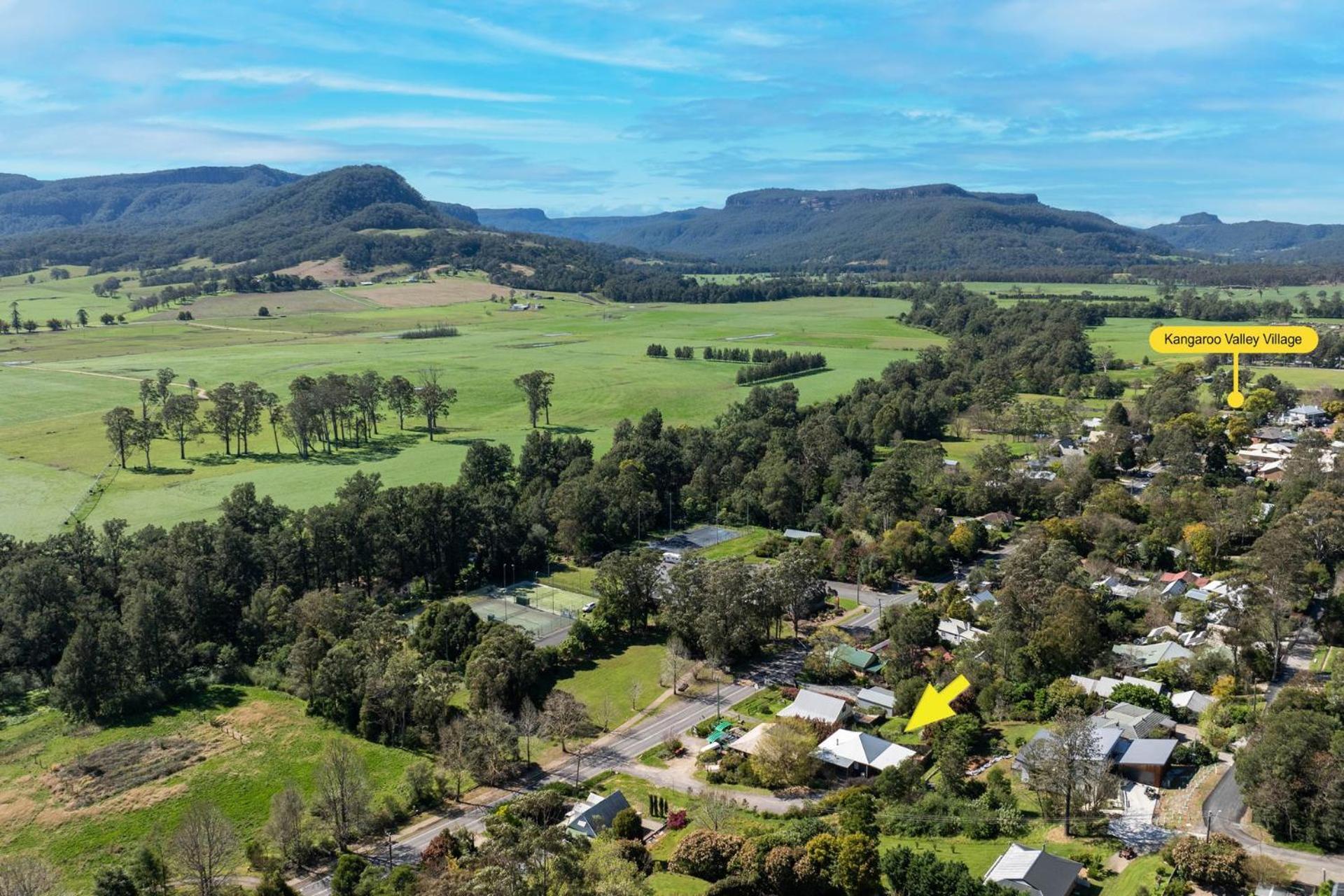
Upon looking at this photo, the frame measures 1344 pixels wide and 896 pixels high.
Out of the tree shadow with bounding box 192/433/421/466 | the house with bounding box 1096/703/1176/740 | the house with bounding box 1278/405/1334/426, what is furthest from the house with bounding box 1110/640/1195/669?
the house with bounding box 1278/405/1334/426

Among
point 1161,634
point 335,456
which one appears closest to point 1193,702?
point 1161,634

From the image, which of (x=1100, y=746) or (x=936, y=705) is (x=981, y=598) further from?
(x=1100, y=746)

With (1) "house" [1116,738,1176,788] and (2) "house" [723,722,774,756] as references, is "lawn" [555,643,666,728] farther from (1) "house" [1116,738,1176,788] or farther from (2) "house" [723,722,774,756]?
(1) "house" [1116,738,1176,788]

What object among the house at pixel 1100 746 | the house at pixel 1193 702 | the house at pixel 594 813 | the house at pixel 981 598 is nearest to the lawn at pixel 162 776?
the house at pixel 594 813

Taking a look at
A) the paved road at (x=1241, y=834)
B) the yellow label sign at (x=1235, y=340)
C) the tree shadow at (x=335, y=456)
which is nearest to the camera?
the paved road at (x=1241, y=834)

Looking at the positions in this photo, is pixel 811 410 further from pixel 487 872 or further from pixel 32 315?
pixel 32 315

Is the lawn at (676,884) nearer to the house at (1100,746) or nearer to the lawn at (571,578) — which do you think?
the house at (1100,746)

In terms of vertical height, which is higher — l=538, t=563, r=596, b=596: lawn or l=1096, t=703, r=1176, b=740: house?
l=1096, t=703, r=1176, b=740: house

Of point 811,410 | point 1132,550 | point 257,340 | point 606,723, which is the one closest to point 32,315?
point 257,340
